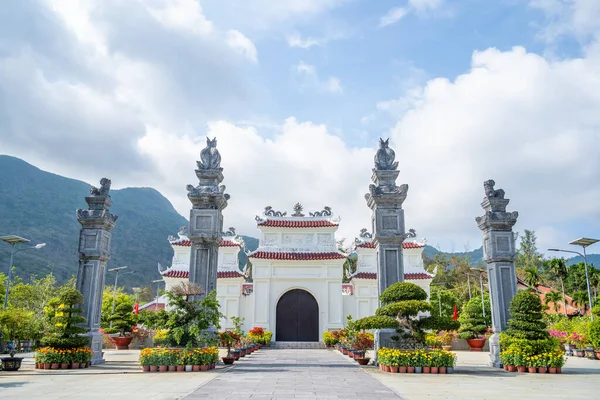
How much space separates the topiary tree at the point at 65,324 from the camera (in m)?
13.6

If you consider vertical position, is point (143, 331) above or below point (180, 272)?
below

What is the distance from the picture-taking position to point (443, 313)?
136 feet

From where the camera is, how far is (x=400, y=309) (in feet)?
41.0

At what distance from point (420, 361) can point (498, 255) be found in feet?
16.0

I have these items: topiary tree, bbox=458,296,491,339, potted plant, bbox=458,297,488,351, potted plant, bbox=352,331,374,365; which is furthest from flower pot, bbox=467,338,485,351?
potted plant, bbox=352,331,374,365

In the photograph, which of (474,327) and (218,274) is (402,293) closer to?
(474,327)

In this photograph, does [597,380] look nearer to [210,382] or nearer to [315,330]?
[210,382]

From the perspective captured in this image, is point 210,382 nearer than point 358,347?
Yes

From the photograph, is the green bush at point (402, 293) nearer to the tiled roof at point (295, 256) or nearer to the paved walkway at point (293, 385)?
the paved walkway at point (293, 385)

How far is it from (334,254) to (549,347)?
16527 millimetres

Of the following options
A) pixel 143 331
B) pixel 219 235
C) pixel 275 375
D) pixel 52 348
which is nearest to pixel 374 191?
pixel 219 235

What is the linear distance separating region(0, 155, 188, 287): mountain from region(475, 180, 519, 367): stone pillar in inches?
2704

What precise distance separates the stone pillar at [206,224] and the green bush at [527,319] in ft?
31.2

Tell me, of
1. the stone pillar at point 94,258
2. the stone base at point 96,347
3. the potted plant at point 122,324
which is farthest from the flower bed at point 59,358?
the potted plant at point 122,324
